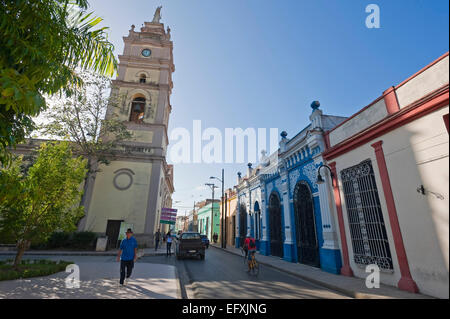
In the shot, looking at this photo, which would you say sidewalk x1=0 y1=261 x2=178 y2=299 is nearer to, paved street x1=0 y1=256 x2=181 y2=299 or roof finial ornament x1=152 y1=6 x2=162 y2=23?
paved street x1=0 y1=256 x2=181 y2=299

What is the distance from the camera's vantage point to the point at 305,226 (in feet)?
36.4

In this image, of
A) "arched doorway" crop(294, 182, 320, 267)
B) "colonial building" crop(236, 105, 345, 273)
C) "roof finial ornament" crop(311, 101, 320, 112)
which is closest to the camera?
"colonial building" crop(236, 105, 345, 273)

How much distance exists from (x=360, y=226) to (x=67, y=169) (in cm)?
1077

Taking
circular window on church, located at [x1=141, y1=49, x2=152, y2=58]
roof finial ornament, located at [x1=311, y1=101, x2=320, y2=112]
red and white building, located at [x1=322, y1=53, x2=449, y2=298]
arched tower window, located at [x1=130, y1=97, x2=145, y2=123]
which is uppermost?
circular window on church, located at [x1=141, y1=49, x2=152, y2=58]

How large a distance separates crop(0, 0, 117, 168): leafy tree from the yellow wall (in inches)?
610

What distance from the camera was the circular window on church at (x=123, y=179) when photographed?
60.6 ft

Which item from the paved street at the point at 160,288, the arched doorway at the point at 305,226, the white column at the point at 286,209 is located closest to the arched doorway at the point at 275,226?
the white column at the point at 286,209

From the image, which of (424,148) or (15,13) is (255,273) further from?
(15,13)

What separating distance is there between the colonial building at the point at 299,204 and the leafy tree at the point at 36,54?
912cm

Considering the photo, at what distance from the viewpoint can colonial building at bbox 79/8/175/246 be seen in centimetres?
1772

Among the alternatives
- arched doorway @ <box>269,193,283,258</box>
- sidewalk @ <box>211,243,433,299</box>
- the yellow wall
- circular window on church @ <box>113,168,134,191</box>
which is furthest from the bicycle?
circular window on church @ <box>113,168,134,191</box>

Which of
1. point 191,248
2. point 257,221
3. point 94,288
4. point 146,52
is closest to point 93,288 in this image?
point 94,288

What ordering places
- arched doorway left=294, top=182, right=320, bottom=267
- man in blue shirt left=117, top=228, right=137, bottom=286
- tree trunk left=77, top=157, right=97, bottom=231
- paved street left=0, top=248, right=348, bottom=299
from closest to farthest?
paved street left=0, top=248, right=348, bottom=299 < man in blue shirt left=117, top=228, right=137, bottom=286 < arched doorway left=294, top=182, right=320, bottom=267 < tree trunk left=77, top=157, right=97, bottom=231
